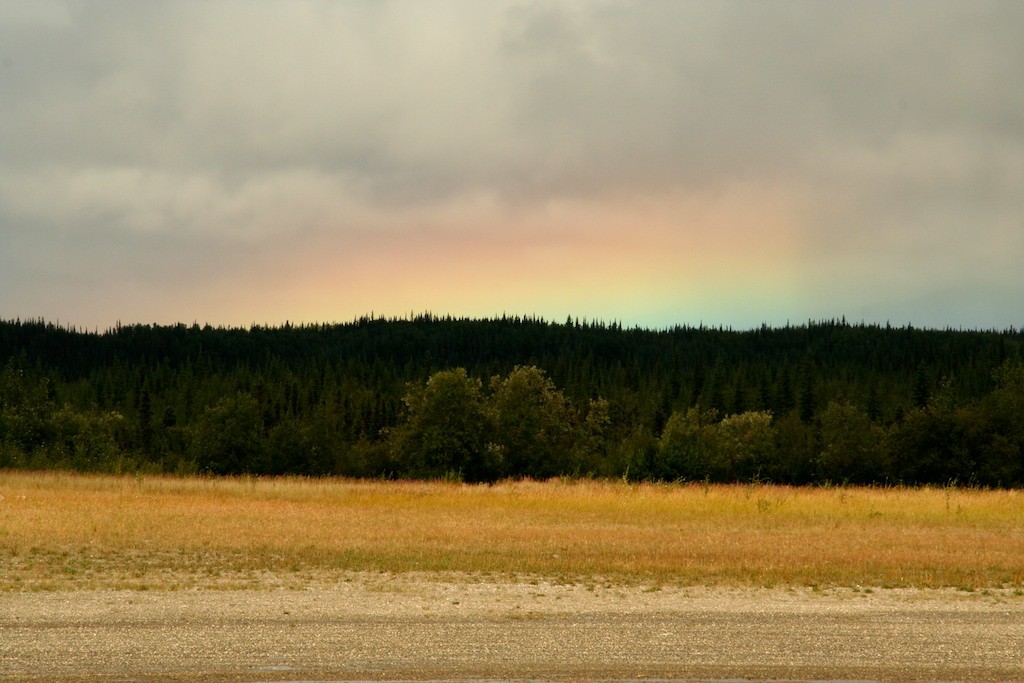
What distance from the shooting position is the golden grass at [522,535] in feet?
74.6

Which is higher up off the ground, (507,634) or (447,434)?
(447,434)

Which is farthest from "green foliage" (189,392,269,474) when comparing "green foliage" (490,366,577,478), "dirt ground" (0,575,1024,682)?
"dirt ground" (0,575,1024,682)

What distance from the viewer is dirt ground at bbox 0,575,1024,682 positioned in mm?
13625

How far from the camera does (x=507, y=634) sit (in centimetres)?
1608

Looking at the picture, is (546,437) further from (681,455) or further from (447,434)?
(681,455)

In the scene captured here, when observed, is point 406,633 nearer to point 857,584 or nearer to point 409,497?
point 857,584

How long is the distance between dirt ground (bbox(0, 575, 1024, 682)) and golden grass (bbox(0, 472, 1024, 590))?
6.35 ft

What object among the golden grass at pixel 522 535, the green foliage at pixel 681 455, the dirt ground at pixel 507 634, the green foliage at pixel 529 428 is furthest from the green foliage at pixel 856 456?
the dirt ground at pixel 507 634

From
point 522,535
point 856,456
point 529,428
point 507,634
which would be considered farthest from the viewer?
point 529,428

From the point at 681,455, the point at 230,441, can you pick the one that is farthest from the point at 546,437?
the point at 230,441

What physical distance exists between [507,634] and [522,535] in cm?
1451

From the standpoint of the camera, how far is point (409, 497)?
155ft

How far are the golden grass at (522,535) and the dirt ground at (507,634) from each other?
193 cm

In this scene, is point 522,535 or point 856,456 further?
point 856,456
